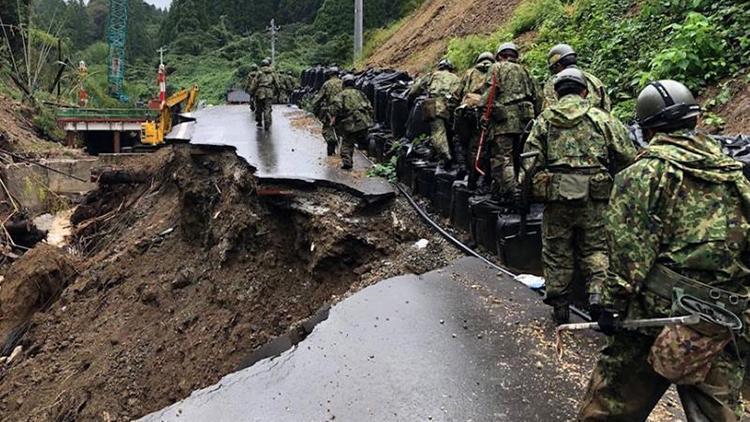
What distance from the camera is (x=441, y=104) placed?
862 centimetres

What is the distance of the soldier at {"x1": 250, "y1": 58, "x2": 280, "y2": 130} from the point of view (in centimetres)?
1453

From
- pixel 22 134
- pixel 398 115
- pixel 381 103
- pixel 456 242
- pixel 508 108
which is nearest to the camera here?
pixel 508 108

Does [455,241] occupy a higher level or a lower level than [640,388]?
lower

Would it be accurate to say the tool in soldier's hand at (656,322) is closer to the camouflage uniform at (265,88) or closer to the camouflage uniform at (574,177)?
the camouflage uniform at (574,177)

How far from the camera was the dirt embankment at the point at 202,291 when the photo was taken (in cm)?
730

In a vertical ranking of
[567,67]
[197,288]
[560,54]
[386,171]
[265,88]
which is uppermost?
[560,54]

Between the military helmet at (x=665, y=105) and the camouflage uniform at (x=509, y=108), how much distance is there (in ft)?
11.2

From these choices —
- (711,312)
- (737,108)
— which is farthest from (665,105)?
(737,108)

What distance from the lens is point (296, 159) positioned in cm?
1045

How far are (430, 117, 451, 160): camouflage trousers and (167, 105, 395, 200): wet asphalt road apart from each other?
832mm

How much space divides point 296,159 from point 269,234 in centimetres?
220

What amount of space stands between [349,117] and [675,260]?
746 centimetres

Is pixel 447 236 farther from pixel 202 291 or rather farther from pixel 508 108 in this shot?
pixel 202 291

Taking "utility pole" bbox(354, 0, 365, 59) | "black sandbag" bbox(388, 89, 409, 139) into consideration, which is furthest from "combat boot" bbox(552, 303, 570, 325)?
"utility pole" bbox(354, 0, 365, 59)
